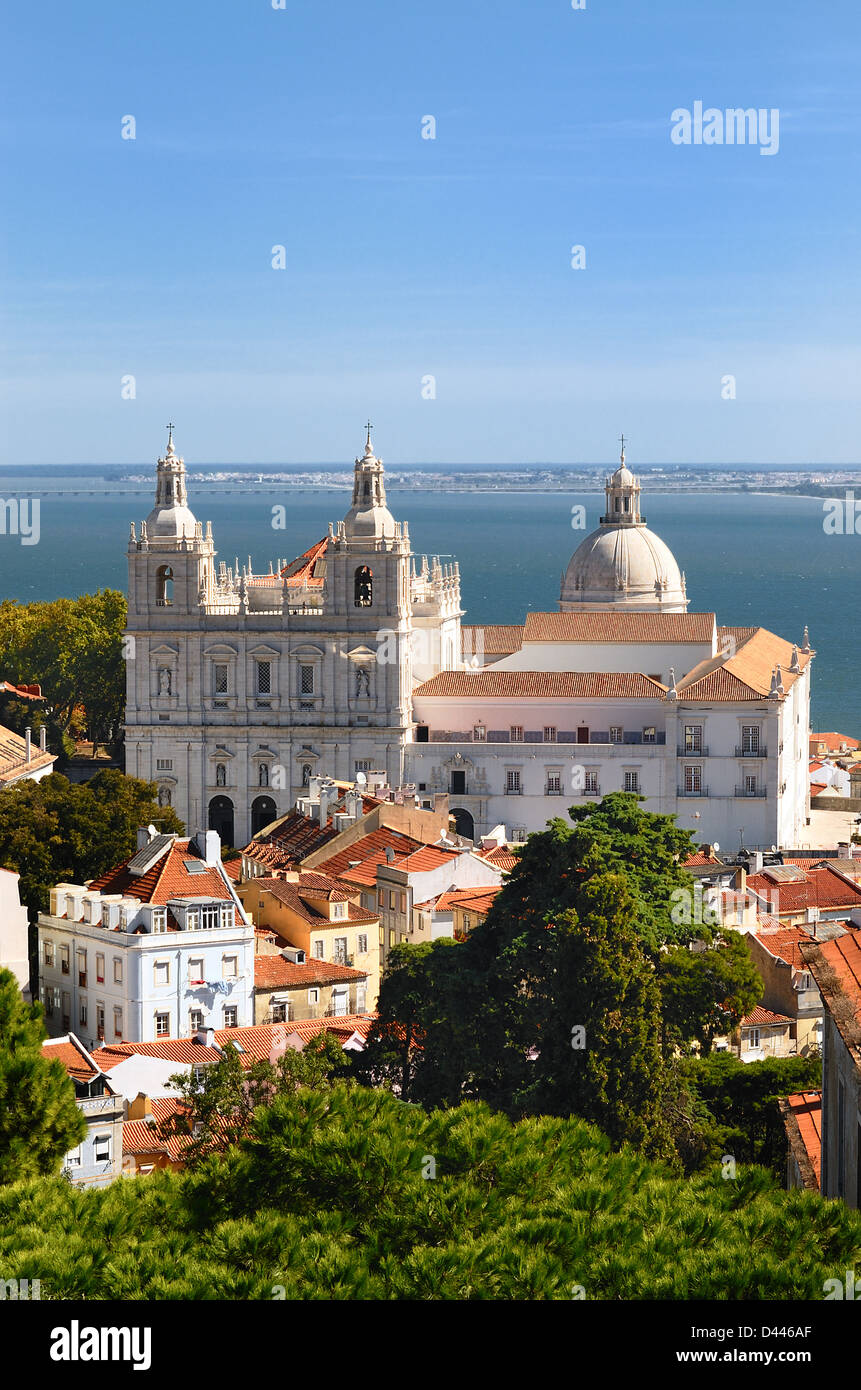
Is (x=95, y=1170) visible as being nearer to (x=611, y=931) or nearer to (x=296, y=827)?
(x=611, y=931)

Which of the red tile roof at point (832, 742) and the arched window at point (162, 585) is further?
the red tile roof at point (832, 742)

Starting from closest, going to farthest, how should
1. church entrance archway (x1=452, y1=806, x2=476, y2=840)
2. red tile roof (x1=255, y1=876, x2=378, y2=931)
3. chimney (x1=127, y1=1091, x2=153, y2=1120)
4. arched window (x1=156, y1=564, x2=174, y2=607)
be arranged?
chimney (x1=127, y1=1091, x2=153, y2=1120) < red tile roof (x1=255, y1=876, x2=378, y2=931) < church entrance archway (x1=452, y1=806, x2=476, y2=840) < arched window (x1=156, y1=564, x2=174, y2=607)

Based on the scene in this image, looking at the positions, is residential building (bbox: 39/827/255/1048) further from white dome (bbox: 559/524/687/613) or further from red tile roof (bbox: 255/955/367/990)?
white dome (bbox: 559/524/687/613)

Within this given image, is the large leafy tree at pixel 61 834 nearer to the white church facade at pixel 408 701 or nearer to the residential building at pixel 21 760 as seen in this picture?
the residential building at pixel 21 760

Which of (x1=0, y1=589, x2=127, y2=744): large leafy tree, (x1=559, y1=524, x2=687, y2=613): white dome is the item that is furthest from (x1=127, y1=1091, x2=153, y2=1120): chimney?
(x1=559, y1=524, x2=687, y2=613): white dome

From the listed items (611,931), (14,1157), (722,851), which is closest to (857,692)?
(722,851)

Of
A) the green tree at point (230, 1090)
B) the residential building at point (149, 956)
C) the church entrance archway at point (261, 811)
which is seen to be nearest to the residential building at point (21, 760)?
the church entrance archway at point (261, 811)
